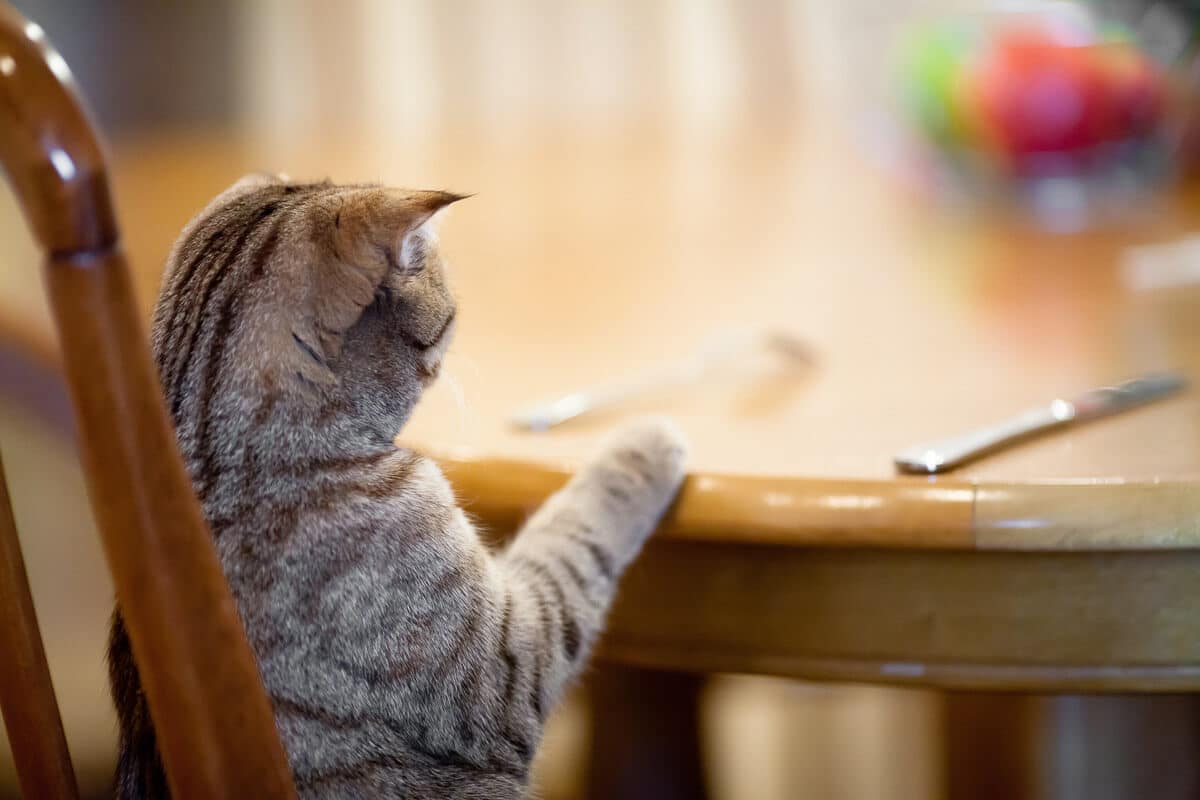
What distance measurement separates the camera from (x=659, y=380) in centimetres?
84

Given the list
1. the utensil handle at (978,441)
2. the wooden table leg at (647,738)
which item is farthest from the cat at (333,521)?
the wooden table leg at (647,738)

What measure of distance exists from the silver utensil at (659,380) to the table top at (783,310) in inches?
0.5

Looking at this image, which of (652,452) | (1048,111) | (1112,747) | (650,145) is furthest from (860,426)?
(650,145)

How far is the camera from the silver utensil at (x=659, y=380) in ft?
2.51

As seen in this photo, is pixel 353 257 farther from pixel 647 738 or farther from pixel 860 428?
pixel 647 738

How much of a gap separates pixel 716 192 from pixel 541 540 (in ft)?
3.27

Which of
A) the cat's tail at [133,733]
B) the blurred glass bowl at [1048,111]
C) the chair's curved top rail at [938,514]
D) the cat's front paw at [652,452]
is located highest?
the blurred glass bowl at [1048,111]

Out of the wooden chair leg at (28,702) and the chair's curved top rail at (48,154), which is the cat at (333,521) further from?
the chair's curved top rail at (48,154)

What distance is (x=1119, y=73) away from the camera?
1.26 meters

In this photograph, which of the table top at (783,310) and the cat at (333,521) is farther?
the table top at (783,310)

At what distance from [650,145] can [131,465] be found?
1686mm

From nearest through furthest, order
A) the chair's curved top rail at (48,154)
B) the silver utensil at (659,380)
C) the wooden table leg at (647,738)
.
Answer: the chair's curved top rail at (48,154) < the silver utensil at (659,380) < the wooden table leg at (647,738)

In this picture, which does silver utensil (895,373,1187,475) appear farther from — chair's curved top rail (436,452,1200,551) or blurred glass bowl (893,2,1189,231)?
blurred glass bowl (893,2,1189,231)

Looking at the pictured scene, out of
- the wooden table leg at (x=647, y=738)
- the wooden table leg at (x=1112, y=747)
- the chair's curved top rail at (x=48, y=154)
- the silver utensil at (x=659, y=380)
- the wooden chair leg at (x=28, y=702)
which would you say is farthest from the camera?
the wooden table leg at (x=647, y=738)
